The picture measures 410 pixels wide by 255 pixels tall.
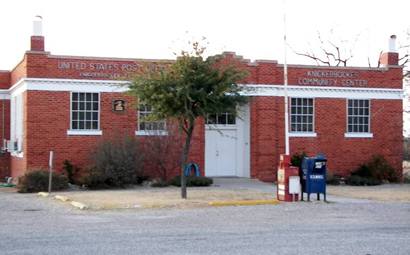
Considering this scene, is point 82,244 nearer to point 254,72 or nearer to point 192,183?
point 192,183

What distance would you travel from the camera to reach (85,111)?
28547mm

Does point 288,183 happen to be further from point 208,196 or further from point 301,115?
point 301,115

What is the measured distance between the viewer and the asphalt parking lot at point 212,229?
11.6 m

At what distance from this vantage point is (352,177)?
30.4 meters

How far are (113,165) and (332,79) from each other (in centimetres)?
1102

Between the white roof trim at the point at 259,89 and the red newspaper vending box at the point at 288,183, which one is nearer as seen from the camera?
the red newspaper vending box at the point at 288,183

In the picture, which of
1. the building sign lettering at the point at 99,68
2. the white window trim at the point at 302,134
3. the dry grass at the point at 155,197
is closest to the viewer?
the dry grass at the point at 155,197

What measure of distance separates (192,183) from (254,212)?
9416 mm

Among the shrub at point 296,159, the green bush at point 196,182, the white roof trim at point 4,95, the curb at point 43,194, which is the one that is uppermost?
the white roof trim at point 4,95

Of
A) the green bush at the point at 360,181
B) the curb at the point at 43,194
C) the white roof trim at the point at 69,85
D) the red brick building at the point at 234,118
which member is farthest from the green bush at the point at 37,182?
the green bush at the point at 360,181

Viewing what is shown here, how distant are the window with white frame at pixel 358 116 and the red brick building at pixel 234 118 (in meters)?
0.05

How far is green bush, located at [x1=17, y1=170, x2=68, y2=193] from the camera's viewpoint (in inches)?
1017

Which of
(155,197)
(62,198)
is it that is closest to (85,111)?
(62,198)

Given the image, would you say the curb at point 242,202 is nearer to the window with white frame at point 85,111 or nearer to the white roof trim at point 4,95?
the window with white frame at point 85,111
